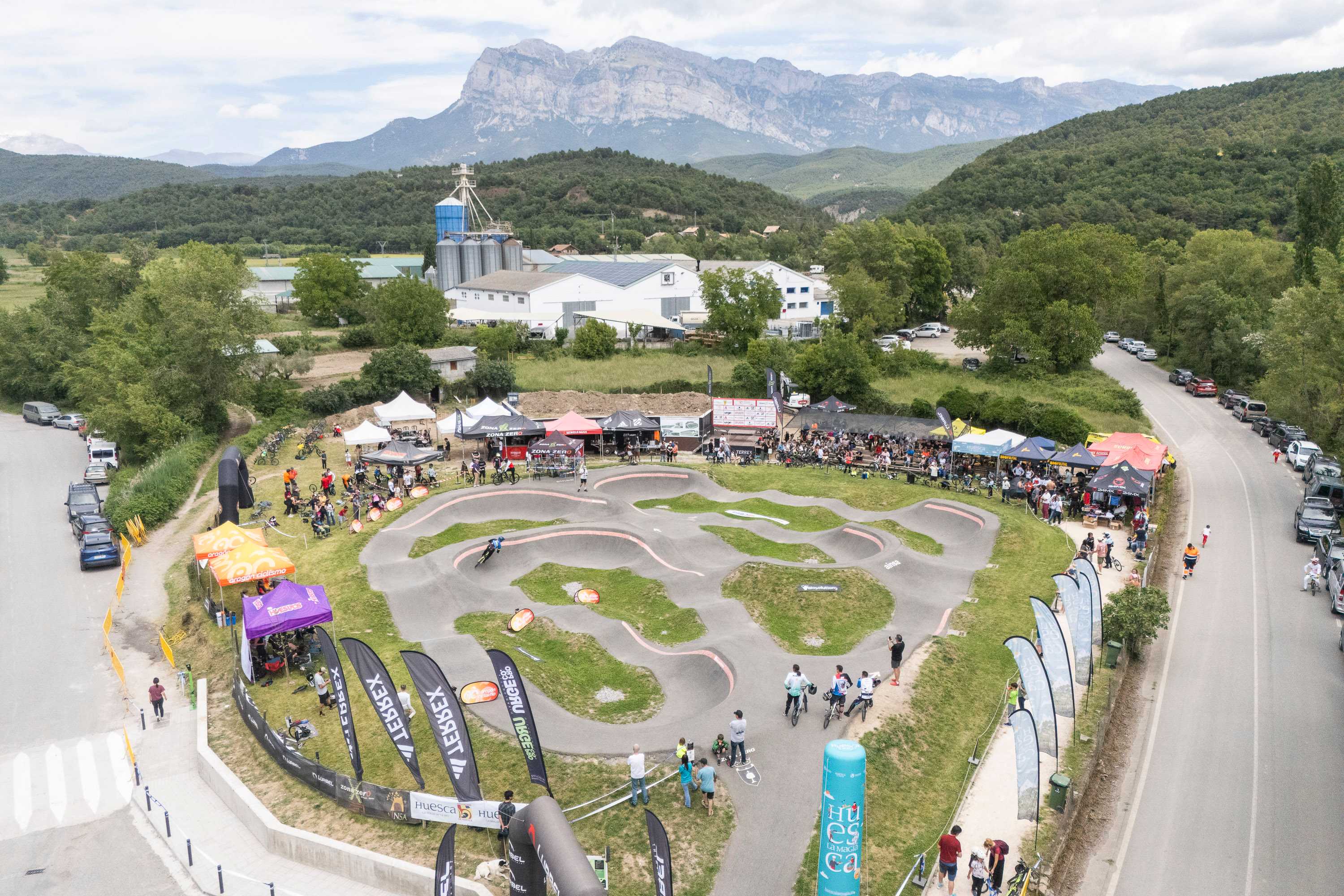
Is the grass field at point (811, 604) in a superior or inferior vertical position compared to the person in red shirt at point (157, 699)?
superior

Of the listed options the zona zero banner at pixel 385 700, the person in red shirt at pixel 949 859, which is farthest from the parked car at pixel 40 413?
the person in red shirt at pixel 949 859

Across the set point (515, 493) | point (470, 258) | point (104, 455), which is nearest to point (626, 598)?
point (515, 493)

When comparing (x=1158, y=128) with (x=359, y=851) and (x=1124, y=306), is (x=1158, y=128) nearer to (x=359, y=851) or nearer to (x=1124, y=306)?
(x=1124, y=306)

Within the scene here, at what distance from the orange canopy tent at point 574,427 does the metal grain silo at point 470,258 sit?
196ft

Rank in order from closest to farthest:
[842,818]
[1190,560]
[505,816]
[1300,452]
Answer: [842,818], [505,816], [1190,560], [1300,452]

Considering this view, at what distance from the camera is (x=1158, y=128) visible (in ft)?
460

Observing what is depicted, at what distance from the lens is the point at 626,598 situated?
2750 centimetres

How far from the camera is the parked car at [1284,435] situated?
154ft

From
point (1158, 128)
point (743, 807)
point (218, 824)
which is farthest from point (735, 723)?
point (1158, 128)

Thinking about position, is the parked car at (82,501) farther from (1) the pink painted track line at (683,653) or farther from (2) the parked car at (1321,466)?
→ (2) the parked car at (1321,466)

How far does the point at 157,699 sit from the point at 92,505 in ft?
67.7

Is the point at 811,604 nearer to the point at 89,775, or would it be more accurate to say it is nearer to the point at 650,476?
the point at 650,476

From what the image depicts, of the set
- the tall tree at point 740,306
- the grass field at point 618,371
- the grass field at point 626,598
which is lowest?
the grass field at point 626,598

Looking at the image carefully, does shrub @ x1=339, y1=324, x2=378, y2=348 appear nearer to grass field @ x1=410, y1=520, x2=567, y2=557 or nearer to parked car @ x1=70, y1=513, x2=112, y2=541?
parked car @ x1=70, y1=513, x2=112, y2=541
